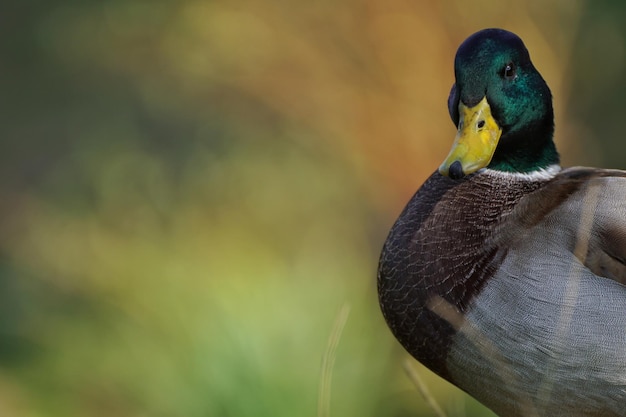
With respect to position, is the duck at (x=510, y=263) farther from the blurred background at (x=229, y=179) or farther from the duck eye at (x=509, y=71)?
the blurred background at (x=229, y=179)

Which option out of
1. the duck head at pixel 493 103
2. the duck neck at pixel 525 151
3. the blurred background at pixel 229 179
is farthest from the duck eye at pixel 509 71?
the blurred background at pixel 229 179

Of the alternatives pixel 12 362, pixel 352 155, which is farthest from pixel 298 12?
pixel 12 362

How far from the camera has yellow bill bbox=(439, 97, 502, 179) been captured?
77.7 inches

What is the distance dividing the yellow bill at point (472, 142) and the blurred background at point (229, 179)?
355mm

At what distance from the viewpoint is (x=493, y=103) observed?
208 cm

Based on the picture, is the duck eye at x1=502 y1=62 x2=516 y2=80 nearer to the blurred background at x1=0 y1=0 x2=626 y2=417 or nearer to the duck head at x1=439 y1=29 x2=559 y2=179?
the duck head at x1=439 y1=29 x2=559 y2=179

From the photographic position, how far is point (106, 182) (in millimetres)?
3824

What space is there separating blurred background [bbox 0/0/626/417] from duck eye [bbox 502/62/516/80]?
1.99ft

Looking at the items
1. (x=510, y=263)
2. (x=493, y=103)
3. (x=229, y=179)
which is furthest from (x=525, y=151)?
(x=229, y=179)

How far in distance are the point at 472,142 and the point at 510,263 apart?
0.84 feet

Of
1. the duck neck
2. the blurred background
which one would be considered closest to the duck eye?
the duck neck

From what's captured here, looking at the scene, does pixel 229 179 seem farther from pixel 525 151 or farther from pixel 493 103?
pixel 493 103

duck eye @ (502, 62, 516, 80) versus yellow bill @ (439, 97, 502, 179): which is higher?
duck eye @ (502, 62, 516, 80)

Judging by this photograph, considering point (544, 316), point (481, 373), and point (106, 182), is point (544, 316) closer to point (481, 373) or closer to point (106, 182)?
point (481, 373)
